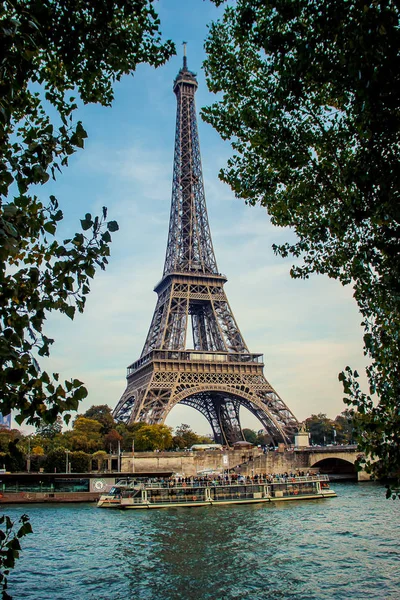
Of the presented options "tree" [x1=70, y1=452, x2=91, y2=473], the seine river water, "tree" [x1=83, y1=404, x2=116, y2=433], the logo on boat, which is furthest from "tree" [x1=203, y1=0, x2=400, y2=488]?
"tree" [x1=83, y1=404, x2=116, y2=433]

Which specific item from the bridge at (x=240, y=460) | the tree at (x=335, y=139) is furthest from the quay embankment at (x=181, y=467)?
the tree at (x=335, y=139)

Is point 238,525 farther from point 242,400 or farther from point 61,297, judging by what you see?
point 242,400

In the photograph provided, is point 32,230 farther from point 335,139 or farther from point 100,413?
point 100,413

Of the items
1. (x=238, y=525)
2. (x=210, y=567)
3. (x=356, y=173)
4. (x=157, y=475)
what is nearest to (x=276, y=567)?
(x=210, y=567)

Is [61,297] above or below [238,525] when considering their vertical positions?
above

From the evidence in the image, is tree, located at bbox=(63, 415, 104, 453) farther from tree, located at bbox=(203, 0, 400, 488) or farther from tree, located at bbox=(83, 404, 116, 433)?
tree, located at bbox=(203, 0, 400, 488)

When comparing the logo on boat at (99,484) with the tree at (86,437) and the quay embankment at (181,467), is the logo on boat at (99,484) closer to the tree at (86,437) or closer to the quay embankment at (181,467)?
the quay embankment at (181,467)

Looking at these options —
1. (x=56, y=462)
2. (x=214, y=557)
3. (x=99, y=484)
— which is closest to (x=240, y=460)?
(x=99, y=484)
